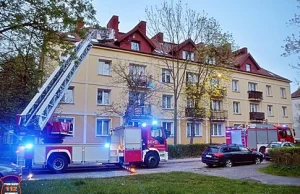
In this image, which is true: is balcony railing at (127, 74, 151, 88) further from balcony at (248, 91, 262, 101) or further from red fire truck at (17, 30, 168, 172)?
balcony at (248, 91, 262, 101)

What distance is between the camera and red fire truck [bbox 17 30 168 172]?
14.9 m

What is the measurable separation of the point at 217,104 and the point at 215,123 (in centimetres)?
258

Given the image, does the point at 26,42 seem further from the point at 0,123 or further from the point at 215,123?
the point at 215,123

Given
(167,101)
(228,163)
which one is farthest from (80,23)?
(167,101)

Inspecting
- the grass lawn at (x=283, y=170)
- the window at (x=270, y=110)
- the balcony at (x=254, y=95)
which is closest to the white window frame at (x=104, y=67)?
the grass lawn at (x=283, y=170)

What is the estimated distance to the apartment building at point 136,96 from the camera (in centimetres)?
2848

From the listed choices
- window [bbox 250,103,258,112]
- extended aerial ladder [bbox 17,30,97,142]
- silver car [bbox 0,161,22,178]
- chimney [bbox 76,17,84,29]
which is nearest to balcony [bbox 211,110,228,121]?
window [bbox 250,103,258,112]

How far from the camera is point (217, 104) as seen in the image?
128 feet

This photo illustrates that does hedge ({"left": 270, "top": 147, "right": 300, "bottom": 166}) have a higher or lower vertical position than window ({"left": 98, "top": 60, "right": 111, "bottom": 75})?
lower

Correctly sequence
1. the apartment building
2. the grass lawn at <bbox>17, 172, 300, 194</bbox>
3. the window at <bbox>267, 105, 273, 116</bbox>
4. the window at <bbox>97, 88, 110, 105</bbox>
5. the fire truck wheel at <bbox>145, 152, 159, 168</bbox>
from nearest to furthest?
the grass lawn at <bbox>17, 172, 300, 194</bbox>
the fire truck wheel at <bbox>145, 152, 159, 168</bbox>
the apartment building
the window at <bbox>97, 88, 110, 105</bbox>
the window at <bbox>267, 105, 273, 116</bbox>

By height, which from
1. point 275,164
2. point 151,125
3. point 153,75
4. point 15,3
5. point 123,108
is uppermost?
point 153,75

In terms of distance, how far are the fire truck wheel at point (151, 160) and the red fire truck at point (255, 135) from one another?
39.5 ft

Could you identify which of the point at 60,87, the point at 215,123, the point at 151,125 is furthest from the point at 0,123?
the point at 215,123

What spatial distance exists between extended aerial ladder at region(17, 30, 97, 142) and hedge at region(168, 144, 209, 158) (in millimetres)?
11934
